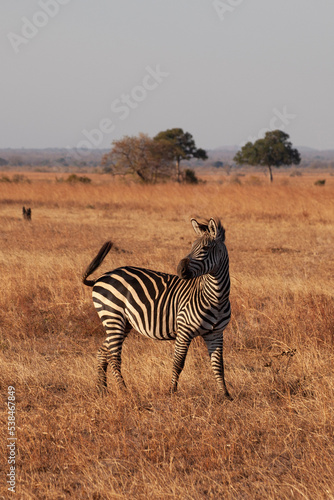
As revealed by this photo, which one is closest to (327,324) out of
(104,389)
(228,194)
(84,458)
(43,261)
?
(104,389)

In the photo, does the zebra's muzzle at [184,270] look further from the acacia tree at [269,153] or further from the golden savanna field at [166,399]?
the acacia tree at [269,153]

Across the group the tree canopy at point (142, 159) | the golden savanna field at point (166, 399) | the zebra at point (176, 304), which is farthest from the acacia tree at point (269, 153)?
the zebra at point (176, 304)

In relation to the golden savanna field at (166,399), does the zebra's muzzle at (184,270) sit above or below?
above

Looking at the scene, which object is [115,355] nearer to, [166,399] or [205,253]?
[166,399]

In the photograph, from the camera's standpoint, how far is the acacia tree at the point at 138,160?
3144cm

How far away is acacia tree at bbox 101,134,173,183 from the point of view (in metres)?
31.4

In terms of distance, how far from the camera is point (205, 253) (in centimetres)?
366

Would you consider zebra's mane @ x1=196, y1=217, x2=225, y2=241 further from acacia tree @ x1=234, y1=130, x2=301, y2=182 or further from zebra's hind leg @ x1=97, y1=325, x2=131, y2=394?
acacia tree @ x1=234, y1=130, x2=301, y2=182

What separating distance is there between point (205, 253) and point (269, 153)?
158 ft

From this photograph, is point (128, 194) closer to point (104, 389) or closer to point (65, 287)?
point (65, 287)

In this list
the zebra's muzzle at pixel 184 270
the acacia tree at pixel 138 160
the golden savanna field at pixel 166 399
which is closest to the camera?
the golden savanna field at pixel 166 399

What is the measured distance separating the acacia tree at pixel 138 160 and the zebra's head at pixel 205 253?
2731 centimetres

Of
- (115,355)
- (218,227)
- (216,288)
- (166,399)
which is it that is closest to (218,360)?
(166,399)

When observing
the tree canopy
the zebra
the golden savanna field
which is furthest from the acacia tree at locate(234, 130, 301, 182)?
the zebra
